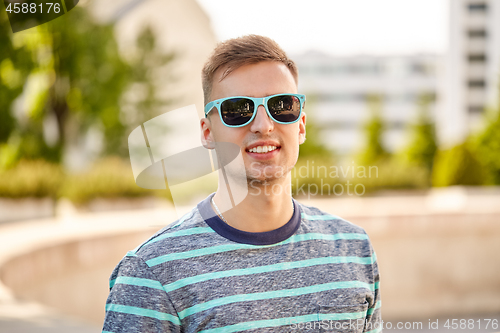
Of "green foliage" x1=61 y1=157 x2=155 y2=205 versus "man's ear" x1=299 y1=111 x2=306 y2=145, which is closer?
"man's ear" x1=299 y1=111 x2=306 y2=145

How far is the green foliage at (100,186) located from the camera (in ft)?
40.7

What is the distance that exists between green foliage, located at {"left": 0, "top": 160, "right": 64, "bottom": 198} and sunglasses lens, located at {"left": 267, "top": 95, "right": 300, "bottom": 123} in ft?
39.3

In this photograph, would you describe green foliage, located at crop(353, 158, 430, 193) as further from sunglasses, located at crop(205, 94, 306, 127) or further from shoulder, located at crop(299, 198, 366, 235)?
Answer: sunglasses, located at crop(205, 94, 306, 127)

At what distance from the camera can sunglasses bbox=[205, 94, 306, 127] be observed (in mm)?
1678

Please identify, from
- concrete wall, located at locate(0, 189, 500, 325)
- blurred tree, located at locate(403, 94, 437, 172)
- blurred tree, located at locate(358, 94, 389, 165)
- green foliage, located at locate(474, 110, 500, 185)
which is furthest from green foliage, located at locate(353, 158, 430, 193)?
blurred tree, located at locate(403, 94, 437, 172)

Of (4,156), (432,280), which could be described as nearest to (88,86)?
(4,156)

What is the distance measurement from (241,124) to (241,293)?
1.94 ft

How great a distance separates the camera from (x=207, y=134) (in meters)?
1.81

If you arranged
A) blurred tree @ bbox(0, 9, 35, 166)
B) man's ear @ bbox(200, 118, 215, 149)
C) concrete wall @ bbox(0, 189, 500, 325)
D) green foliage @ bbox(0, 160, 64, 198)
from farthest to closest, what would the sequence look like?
blurred tree @ bbox(0, 9, 35, 166), green foliage @ bbox(0, 160, 64, 198), concrete wall @ bbox(0, 189, 500, 325), man's ear @ bbox(200, 118, 215, 149)

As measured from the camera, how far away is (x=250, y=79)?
1691 millimetres

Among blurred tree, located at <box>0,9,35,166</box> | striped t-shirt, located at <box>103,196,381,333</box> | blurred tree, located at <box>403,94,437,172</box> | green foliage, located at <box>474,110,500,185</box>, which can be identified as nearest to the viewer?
striped t-shirt, located at <box>103,196,381,333</box>

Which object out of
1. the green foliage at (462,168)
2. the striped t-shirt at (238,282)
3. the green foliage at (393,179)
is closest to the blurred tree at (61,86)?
the green foliage at (393,179)

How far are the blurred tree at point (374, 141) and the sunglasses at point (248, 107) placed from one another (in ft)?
84.2

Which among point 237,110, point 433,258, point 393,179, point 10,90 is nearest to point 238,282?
point 237,110
